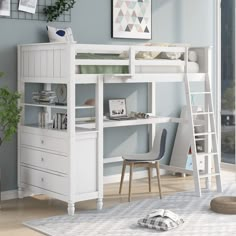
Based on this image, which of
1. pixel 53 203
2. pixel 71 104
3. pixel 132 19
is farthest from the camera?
pixel 132 19

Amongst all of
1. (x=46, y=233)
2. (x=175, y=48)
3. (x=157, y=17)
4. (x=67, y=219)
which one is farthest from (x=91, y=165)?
(x=157, y=17)

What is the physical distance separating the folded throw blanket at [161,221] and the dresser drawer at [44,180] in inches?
32.5

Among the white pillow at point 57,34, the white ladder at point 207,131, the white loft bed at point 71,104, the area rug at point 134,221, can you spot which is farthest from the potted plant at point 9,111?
the white ladder at point 207,131

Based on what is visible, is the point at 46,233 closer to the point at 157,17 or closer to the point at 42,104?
the point at 42,104

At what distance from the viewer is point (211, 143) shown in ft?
20.3

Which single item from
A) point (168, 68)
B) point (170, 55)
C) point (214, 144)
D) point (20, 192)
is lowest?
point (20, 192)

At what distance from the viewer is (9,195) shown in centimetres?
557

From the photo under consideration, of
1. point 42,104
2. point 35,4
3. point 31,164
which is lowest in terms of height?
point 31,164

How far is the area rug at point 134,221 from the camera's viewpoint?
14.4ft

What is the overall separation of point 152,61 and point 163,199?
1.32m

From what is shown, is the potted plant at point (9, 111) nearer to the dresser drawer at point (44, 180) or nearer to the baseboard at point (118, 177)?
the dresser drawer at point (44, 180)

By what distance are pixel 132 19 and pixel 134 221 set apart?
2.54 metres

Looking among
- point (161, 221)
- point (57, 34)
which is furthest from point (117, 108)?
point (161, 221)

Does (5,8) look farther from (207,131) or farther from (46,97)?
(207,131)
